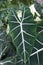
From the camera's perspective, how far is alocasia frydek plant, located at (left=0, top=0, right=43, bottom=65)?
1.62 m

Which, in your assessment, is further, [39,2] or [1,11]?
[1,11]

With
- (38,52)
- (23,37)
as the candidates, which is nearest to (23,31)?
(23,37)

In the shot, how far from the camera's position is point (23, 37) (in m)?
1.65

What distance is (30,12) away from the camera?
175cm

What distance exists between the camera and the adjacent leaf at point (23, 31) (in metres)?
1.60

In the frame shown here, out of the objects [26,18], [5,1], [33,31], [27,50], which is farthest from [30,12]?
[5,1]

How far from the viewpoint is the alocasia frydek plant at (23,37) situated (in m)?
1.62

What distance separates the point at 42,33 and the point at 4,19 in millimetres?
436

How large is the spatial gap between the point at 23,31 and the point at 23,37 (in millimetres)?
45

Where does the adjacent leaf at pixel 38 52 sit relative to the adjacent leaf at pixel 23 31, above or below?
below

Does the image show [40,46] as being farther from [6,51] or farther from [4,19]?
[4,19]

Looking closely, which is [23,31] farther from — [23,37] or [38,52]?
[38,52]

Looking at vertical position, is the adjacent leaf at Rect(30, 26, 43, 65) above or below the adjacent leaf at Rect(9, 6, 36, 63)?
below

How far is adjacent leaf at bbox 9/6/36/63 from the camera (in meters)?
1.60
